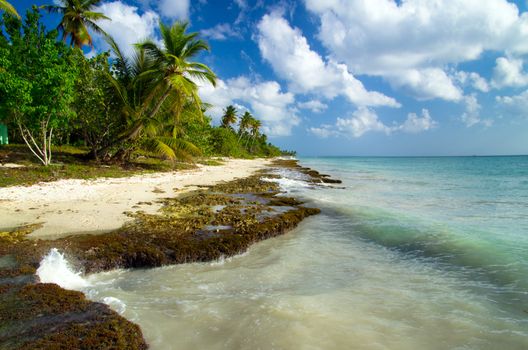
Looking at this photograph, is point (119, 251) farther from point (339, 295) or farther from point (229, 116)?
point (229, 116)

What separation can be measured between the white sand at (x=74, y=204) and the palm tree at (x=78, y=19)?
17.1 meters

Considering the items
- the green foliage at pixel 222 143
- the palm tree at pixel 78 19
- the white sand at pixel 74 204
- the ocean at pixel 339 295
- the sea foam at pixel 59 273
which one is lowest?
the ocean at pixel 339 295

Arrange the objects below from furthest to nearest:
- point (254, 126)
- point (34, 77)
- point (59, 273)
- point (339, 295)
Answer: point (254, 126) → point (34, 77) → point (339, 295) → point (59, 273)

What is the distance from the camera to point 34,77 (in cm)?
1333

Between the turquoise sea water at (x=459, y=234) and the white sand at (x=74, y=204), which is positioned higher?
the white sand at (x=74, y=204)

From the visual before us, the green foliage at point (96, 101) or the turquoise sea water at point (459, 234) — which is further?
the green foliage at point (96, 101)

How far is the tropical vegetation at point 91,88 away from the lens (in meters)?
13.3

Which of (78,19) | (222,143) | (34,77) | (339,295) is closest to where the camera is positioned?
(339,295)

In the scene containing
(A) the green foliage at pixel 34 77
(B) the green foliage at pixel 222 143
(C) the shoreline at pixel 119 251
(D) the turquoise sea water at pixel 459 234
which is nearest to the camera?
(C) the shoreline at pixel 119 251

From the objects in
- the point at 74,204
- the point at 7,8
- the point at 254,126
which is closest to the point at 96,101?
the point at 7,8

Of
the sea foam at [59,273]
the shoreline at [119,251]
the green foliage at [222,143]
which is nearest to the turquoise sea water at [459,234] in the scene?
the shoreline at [119,251]

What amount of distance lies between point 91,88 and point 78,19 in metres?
11.0

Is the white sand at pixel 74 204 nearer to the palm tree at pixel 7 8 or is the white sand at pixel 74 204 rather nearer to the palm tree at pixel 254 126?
the palm tree at pixel 7 8

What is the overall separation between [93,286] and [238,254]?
9.04 feet
